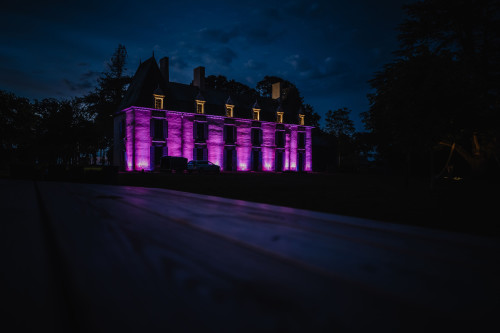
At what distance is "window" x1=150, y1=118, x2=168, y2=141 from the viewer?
2769 cm

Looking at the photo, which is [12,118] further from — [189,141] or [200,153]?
[200,153]

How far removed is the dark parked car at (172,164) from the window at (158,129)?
10.2 ft

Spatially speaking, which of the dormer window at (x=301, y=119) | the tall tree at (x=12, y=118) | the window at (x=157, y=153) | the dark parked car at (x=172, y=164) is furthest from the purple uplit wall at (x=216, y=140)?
the tall tree at (x=12, y=118)

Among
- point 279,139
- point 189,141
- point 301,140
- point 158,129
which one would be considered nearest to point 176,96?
point 158,129

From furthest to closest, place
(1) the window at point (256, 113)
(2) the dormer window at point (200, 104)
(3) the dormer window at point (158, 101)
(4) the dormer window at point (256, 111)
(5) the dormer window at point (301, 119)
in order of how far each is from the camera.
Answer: (5) the dormer window at point (301, 119), (1) the window at point (256, 113), (4) the dormer window at point (256, 111), (2) the dormer window at point (200, 104), (3) the dormer window at point (158, 101)

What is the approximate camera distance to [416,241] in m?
1.74

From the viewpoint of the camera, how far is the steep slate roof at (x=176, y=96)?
2844 centimetres

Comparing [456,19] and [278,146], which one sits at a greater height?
[456,19]

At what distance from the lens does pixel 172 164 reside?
25.8m

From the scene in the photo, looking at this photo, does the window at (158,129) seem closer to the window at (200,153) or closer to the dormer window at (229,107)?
the window at (200,153)

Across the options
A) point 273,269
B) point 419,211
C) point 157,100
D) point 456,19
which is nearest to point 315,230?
point 273,269

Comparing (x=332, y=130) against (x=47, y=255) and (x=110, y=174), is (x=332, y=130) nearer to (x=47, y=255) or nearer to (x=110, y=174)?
(x=110, y=174)

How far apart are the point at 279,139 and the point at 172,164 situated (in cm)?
1685

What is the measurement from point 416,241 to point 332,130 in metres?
39.7
